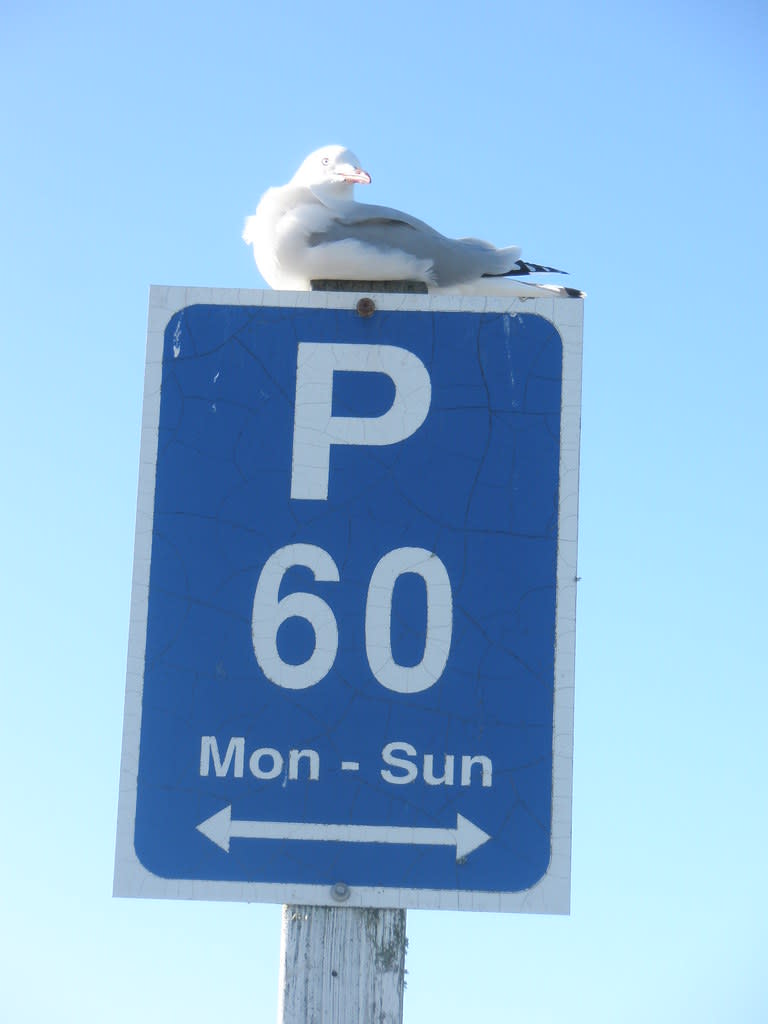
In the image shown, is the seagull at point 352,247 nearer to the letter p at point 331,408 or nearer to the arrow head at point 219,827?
the letter p at point 331,408

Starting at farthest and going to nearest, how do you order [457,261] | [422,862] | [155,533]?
1. [457,261]
2. [155,533]
3. [422,862]

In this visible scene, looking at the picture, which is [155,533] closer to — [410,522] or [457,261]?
[410,522]

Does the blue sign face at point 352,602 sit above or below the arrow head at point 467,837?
above

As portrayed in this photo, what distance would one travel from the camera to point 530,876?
6.05 ft

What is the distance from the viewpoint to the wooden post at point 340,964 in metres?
1.85

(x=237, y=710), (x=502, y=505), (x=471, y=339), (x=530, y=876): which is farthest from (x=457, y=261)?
(x=530, y=876)

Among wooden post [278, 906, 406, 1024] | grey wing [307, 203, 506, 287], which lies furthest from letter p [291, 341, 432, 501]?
wooden post [278, 906, 406, 1024]

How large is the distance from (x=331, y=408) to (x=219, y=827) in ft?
1.98

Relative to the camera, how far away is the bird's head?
7.83 feet

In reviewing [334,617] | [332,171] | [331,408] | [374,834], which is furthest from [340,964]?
[332,171]

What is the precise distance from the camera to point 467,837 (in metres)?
1.84

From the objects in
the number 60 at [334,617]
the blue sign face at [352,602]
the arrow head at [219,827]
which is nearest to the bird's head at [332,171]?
the blue sign face at [352,602]

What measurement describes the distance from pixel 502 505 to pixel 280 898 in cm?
62

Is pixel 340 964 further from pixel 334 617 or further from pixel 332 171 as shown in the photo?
pixel 332 171
